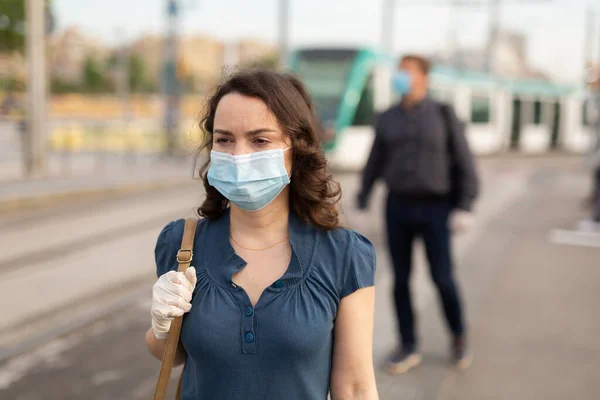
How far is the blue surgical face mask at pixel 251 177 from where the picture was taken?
216 centimetres

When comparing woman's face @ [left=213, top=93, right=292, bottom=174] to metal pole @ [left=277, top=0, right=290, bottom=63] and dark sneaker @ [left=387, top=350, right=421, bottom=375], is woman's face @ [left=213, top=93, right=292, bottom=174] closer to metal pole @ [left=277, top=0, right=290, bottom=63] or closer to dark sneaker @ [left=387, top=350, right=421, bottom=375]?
dark sneaker @ [left=387, top=350, right=421, bottom=375]

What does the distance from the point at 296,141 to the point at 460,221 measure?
2.74 metres

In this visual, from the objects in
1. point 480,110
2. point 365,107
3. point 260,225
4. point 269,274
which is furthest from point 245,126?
point 480,110

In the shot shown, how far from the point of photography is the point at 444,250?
4.71 metres

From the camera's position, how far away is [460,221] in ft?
15.6

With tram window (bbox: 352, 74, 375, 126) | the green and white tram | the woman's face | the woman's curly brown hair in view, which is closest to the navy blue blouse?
the woman's curly brown hair

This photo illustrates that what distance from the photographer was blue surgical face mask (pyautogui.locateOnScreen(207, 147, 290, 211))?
2.16 m

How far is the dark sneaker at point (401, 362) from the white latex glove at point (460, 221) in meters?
0.84

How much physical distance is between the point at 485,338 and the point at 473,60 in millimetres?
135874

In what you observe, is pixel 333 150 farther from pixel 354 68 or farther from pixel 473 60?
pixel 473 60

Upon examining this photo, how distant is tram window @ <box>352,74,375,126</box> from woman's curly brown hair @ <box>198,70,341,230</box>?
16.0 m

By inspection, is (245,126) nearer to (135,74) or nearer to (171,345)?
(171,345)

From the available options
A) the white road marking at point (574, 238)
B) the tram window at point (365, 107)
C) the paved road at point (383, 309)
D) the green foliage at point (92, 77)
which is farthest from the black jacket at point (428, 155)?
the green foliage at point (92, 77)

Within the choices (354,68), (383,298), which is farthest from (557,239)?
(354,68)
